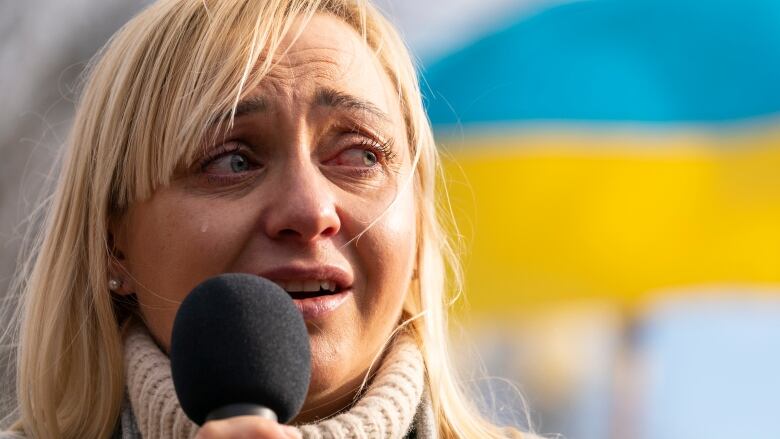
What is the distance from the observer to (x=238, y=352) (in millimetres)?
2004

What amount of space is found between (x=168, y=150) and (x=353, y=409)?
740mm

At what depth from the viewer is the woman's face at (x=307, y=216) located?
2.74 metres

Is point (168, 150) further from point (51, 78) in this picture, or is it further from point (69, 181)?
point (51, 78)

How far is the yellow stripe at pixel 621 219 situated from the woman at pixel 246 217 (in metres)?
4.24

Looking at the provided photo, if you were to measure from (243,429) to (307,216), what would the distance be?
0.92 metres

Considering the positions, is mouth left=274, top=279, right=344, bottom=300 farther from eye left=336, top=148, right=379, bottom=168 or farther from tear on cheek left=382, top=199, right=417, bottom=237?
eye left=336, top=148, right=379, bottom=168

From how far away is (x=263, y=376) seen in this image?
1985mm

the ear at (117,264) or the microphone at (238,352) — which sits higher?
the microphone at (238,352)

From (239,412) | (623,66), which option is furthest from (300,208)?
(623,66)

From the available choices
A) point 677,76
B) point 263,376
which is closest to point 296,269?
point 263,376

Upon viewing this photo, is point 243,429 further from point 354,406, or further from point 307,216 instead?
point 354,406

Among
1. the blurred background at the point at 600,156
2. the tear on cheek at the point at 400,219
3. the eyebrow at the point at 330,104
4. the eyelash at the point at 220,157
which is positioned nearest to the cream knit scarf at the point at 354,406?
the tear on cheek at the point at 400,219

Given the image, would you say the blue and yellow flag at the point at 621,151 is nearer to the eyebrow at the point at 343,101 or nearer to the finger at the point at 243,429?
the eyebrow at the point at 343,101

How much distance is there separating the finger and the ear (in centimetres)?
133
